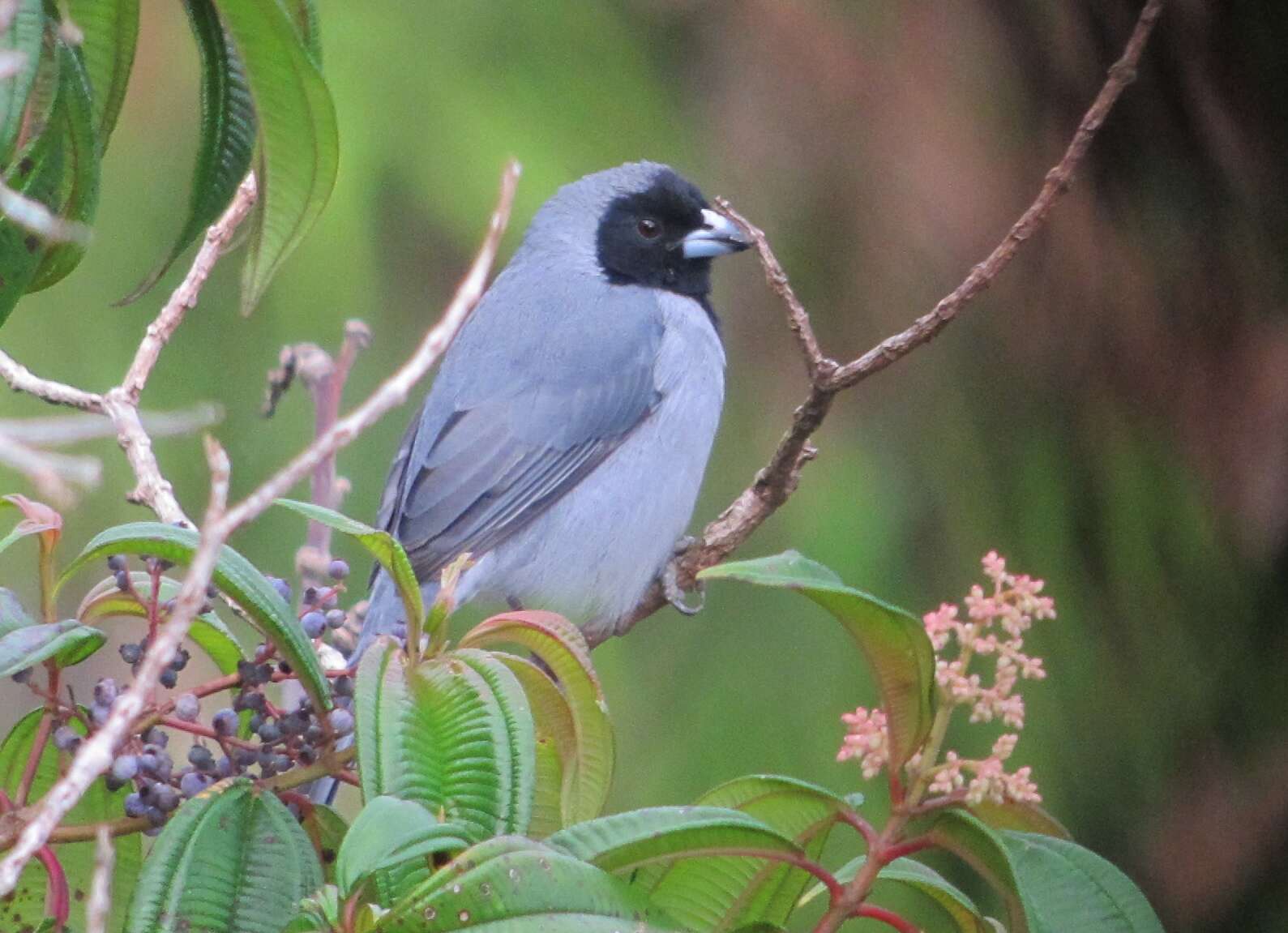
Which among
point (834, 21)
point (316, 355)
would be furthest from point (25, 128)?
point (834, 21)

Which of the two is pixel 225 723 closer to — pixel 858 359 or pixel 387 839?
pixel 387 839

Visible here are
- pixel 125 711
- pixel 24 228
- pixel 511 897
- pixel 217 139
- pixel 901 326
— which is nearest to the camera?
pixel 125 711

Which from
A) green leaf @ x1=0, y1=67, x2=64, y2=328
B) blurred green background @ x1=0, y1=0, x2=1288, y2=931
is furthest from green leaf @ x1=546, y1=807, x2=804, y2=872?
blurred green background @ x1=0, y1=0, x2=1288, y2=931

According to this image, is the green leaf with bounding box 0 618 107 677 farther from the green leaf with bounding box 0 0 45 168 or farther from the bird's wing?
the bird's wing

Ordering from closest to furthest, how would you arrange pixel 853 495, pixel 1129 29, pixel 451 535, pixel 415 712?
pixel 415 712, pixel 1129 29, pixel 451 535, pixel 853 495

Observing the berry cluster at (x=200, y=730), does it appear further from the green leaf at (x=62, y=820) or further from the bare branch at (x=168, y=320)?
the bare branch at (x=168, y=320)

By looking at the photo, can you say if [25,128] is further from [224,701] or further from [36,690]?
[224,701]

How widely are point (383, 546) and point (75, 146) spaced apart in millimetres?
500

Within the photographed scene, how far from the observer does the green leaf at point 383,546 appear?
1314 mm

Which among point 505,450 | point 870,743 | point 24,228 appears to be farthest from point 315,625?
point 505,450

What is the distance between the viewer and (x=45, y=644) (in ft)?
4.39

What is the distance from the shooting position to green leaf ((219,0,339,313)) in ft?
4.61

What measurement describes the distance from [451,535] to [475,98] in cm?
121

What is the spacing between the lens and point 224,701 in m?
3.43
